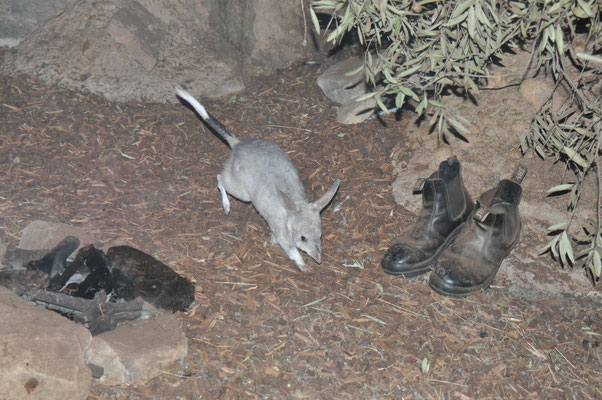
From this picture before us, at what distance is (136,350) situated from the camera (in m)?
3.19

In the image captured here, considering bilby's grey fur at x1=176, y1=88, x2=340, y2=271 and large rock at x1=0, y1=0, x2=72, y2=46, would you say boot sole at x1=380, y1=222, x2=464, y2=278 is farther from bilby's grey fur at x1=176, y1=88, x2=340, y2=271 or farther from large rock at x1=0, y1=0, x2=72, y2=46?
large rock at x1=0, y1=0, x2=72, y2=46

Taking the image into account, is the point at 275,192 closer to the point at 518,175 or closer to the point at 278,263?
the point at 278,263

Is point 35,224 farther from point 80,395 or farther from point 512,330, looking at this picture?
point 512,330

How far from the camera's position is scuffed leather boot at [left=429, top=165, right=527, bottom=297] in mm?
3889

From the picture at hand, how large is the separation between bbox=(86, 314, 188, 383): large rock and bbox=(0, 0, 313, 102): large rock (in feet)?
10.7

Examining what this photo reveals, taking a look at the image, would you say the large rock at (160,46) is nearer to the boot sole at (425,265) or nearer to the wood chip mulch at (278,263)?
the wood chip mulch at (278,263)

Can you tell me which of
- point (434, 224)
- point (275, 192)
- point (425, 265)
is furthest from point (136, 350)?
point (434, 224)

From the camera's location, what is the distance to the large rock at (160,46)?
19.6 feet

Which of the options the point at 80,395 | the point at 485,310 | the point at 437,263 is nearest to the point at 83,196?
the point at 80,395

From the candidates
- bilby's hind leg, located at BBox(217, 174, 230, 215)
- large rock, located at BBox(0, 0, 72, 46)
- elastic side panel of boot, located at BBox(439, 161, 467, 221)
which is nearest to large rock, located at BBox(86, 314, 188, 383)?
bilby's hind leg, located at BBox(217, 174, 230, 215)

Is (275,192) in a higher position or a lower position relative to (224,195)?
higher

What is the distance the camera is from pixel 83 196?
464 centimetres

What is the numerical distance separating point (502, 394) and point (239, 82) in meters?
4.47

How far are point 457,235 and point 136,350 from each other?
2.51 m
